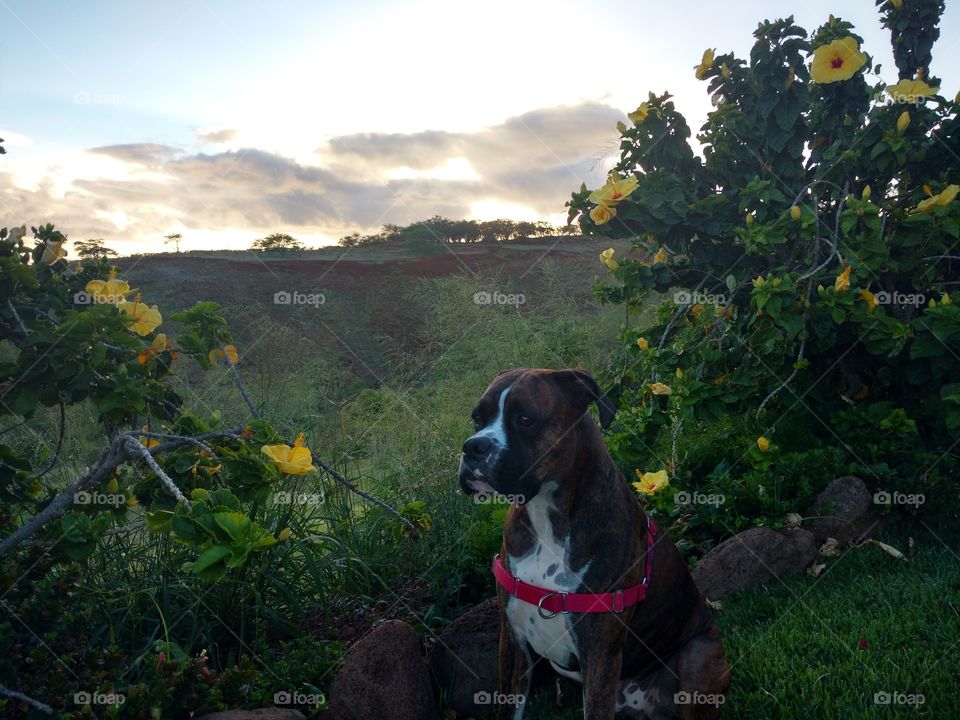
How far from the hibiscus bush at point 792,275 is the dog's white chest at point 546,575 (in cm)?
160

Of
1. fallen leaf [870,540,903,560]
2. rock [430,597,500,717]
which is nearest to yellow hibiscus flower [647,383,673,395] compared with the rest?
fallen leaf [870,540,903,560]

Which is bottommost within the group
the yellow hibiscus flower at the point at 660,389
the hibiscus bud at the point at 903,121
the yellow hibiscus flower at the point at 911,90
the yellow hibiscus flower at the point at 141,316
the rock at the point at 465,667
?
the rock at the point at 465,667

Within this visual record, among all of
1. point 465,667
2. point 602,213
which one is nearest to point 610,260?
point 602,213

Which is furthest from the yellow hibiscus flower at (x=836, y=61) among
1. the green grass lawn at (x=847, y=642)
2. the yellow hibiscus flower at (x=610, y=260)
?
the green grass lawn at (x=847, y=642)

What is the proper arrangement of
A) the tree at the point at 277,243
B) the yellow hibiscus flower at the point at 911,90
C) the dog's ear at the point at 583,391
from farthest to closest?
the tree at the point at 277,243 → the yellow hibiscus flower at the point at 911,90 → the dog's ear at the point at 583,391

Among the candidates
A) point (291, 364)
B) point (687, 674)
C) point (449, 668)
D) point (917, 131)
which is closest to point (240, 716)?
point (449, 668)

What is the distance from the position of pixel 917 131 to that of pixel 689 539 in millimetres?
3099

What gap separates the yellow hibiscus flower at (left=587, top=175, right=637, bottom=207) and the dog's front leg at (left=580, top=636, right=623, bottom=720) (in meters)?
3.11

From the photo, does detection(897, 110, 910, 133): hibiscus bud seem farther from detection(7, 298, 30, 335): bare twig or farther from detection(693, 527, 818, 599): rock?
detection(7, 298, 30, 335): bare twig

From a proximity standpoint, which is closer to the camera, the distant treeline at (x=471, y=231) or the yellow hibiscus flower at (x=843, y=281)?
the yellow hibiscus flower at (x=843, y=281)

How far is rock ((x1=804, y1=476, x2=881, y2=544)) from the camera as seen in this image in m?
4.54

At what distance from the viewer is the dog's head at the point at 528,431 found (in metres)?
2.77

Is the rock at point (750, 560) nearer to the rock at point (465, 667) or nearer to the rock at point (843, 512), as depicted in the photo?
the rock at point (843, 512)

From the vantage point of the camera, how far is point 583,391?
3023mm
